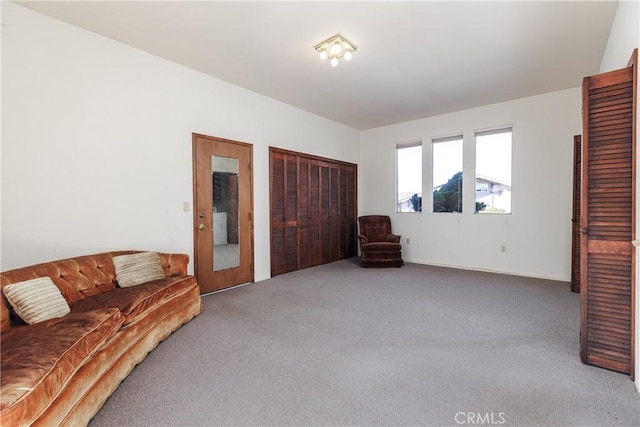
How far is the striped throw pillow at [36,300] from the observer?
1.75m

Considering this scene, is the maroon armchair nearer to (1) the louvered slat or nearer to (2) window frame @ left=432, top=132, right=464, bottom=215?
(2) window frame @ left=432, top=132, right=464, bottom=215

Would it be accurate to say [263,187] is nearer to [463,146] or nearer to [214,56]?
[214,56]

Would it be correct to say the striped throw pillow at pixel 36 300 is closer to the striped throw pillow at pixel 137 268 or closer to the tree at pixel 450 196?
the striped throw pillow at pixel 137 268

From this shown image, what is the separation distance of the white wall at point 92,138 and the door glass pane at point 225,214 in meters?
0.35

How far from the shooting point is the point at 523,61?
3.39 m

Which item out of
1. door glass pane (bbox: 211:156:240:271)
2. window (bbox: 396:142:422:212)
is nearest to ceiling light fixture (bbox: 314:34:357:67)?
door glass pane (bbox: 211:156:240:271)

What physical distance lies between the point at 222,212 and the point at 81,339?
248 centimetres

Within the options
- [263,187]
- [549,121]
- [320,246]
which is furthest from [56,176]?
[549,121]

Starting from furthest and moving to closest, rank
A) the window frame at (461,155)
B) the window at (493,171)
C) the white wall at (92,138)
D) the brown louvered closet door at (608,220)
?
the window frame at (461,155), the window at (493,171), the white wall at (92,138), the brown louvered closet door at (608,220)

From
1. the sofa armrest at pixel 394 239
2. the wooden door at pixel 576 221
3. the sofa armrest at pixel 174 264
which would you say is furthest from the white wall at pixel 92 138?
the wooden door at pixel 576 221

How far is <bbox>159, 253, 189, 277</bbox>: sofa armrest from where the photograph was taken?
2892 millimetres

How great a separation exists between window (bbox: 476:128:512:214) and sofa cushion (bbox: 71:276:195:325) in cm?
488

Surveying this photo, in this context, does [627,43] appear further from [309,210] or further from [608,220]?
[309,210]

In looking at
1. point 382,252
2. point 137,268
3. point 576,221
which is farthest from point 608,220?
point 137,268
